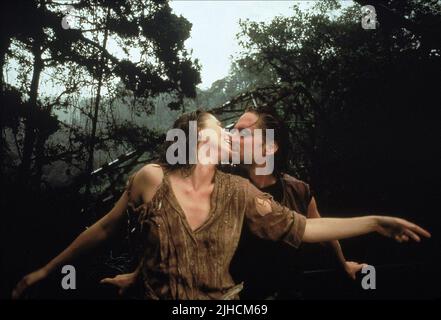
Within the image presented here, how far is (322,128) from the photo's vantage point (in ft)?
20.5

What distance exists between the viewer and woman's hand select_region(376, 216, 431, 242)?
62.6 inches

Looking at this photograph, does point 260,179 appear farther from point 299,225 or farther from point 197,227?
point 197,227

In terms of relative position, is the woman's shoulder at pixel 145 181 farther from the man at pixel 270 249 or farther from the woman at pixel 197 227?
the man at pixel 270 249

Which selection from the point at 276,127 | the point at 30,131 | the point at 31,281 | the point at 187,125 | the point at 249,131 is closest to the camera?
the point at 31,281

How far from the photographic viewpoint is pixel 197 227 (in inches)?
63.9

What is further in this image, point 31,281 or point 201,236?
point 31,281

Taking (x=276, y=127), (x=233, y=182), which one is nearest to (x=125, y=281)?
(x=233, y=182)

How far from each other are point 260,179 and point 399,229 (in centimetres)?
150

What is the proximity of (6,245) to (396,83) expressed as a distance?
22.1 feet

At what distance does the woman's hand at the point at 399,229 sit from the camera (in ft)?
5.21

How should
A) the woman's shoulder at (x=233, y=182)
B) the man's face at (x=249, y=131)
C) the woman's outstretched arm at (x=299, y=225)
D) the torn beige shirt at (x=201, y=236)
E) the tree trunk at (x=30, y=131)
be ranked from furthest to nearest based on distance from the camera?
the tree trunk at (x=30, y=131), the man's face at (x=249, y=131), the woman's shoulder at (x=233, y=182), the woman's outstretched arm at (x=299, y=225), the torn beige shirt at (x=201, y=236)

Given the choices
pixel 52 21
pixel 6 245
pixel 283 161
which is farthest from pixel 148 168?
pixel 52 21

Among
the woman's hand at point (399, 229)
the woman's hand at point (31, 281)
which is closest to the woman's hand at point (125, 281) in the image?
the woman's hand at point (31, 281)

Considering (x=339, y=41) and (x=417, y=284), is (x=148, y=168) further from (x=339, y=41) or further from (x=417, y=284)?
(x=339, y=41)
